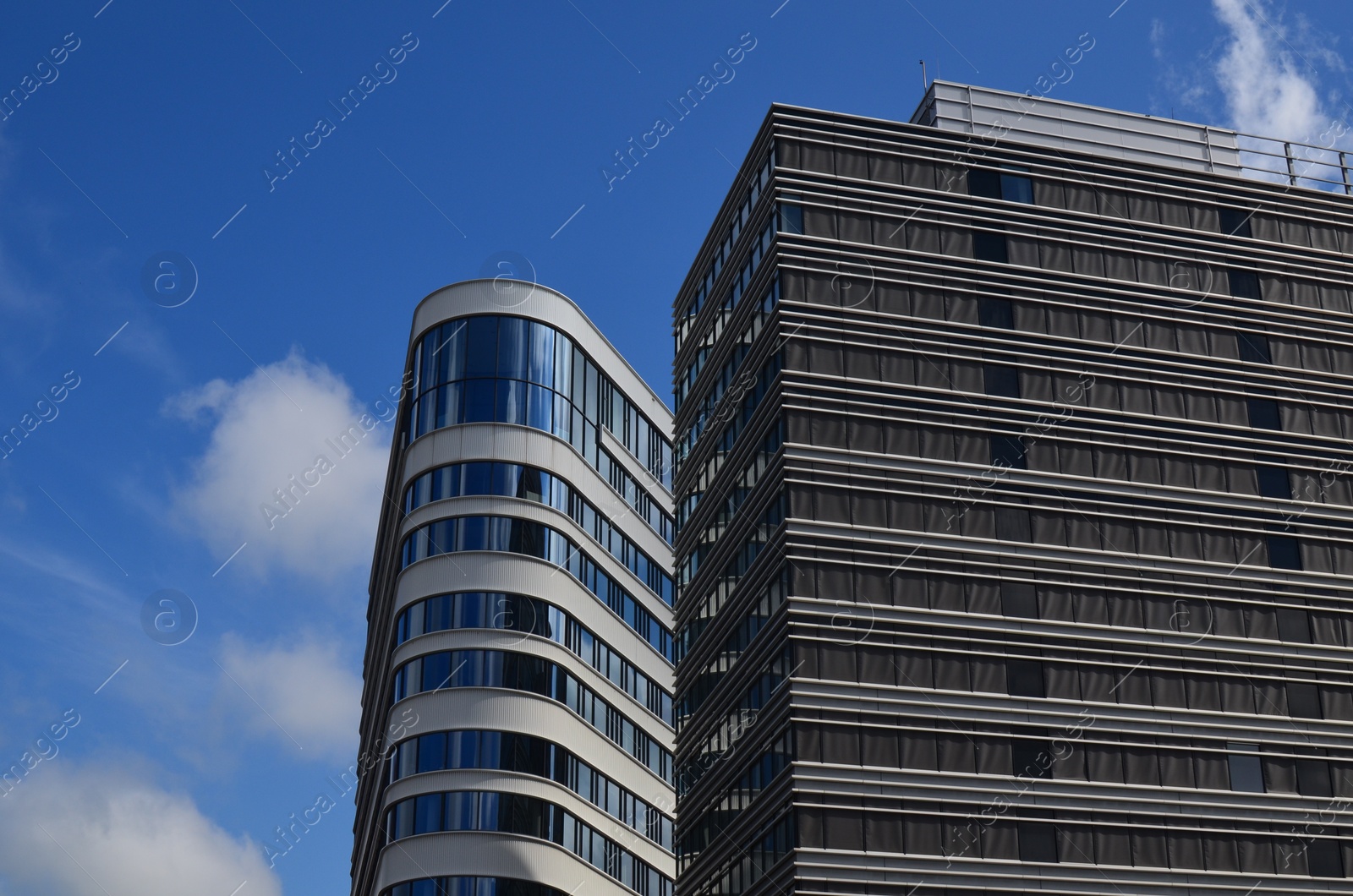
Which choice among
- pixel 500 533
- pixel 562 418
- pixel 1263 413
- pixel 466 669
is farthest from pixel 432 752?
pixel 1263 413

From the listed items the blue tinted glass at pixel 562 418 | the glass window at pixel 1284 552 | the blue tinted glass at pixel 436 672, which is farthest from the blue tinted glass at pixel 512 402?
the glass window at pixel 1284 552

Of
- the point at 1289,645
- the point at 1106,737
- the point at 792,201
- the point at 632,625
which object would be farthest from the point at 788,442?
the point at 632,625

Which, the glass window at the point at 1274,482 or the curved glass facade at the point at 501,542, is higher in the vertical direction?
the curved glass facade at the point at 501,542

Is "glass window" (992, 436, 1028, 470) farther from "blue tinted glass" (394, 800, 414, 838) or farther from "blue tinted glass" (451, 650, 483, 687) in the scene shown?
"blue tinted glass" (394, 800, 414, 838)

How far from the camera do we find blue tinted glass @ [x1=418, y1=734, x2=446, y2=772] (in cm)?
7262

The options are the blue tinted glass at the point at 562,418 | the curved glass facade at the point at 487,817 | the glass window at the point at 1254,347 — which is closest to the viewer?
the glass window at the point at 1254,347

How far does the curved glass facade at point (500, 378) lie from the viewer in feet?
263

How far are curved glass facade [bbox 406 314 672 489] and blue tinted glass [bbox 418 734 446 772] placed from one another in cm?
1543

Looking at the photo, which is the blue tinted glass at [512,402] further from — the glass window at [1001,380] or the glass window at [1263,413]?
the glass window at [1263,413]

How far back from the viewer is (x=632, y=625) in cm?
8725

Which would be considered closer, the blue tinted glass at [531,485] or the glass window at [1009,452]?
the glass window at [1009,452]

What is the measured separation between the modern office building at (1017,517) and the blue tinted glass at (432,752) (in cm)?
1061

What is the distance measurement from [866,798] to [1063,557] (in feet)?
42.2

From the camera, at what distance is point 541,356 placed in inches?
3238
